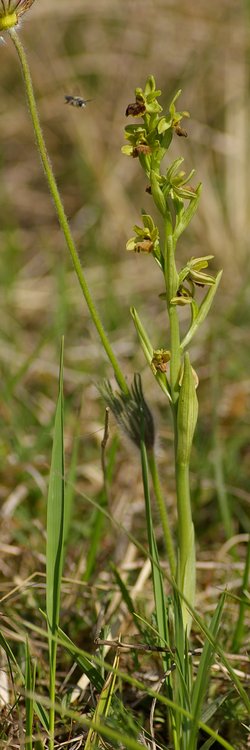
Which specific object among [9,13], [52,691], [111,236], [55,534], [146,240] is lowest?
[52,691]

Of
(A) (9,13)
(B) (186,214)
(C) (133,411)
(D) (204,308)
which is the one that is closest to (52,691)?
(C) (133,411)

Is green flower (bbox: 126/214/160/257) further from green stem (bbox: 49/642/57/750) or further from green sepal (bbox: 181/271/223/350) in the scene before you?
green stem (bbox: 49/642/57/750)

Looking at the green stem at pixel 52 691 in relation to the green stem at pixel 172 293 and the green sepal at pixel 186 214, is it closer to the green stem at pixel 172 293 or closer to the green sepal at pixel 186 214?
the green stem at pixel 172 293

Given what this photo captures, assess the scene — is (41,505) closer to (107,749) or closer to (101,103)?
(107,749)

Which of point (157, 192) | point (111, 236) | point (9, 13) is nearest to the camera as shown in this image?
point (9, 13)

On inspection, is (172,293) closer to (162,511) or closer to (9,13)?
(162,511)

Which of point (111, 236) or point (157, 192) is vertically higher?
point (111, 236)

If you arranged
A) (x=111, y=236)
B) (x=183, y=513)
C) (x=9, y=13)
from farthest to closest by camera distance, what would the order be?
1. (x=111, y=236)
2. (x=183, y=513)
3. (x=9, y=13)

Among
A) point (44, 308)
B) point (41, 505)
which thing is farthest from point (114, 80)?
point (41, 505)
